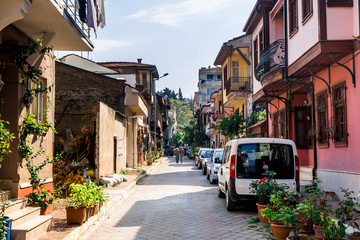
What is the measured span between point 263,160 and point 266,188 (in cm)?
118

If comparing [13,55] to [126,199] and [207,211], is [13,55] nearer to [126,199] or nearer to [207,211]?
[207,211]

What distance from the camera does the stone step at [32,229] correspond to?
6492mm

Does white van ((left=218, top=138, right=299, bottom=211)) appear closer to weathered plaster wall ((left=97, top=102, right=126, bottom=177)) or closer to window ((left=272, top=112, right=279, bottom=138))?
weathered plaster wall ((left=97, top=102, right=126, bottom=177))

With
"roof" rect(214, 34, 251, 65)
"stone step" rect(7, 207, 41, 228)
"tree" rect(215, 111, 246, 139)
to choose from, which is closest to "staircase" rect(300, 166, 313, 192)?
"stone step" rect(7, 207, 41, 228)

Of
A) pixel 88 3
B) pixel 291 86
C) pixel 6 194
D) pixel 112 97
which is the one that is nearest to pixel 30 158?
pixel 6 194

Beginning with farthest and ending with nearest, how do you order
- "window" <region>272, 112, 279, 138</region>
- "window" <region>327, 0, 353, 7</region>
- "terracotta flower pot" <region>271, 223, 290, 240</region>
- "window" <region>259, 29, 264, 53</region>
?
"window" <region>272, 112, 279, 138</region> < "window" <region>259, 29, 264, 53</region> < "window" <region>327, 0, 353, 7</region> < "terracotta flower pot" <region>271, 223, 290, 240</region>

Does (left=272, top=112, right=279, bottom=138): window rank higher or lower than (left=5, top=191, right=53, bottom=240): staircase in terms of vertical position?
higher

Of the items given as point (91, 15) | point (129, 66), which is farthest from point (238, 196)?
point (129, 66)

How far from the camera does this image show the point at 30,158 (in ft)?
29.2

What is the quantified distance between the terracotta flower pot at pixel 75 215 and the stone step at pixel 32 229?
564 millimetres

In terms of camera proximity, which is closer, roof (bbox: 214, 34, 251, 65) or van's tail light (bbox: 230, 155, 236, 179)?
van's tail light (bbox: 230, 155, 236, 179)

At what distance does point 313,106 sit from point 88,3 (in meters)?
9.18

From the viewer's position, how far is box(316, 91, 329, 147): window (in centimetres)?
1430

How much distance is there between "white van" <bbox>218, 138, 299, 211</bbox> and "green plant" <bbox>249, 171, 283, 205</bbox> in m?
0.60
